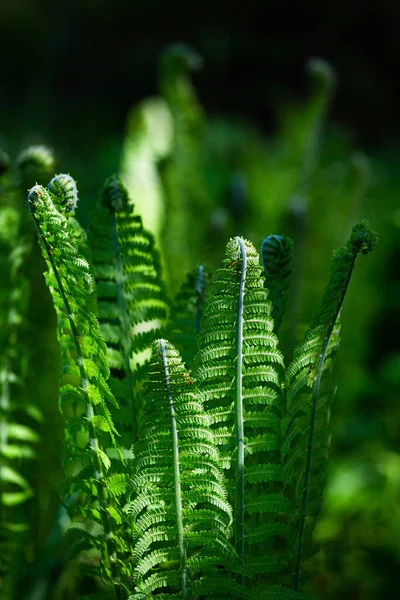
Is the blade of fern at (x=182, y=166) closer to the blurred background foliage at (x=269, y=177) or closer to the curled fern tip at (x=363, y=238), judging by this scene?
the blurred background foliage at (x=269, y=177)

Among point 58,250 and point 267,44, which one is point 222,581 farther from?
point 267,44

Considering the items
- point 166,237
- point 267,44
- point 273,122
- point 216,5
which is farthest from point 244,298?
point 216,5

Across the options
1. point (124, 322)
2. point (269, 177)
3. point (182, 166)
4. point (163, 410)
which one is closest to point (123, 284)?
point (124, 322)

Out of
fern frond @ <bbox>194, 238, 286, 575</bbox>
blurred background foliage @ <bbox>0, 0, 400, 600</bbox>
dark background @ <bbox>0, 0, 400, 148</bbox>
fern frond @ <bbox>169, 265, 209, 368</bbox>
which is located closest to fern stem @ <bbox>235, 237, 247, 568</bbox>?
fern frond @ <bbox>194, 238, 286, 575</bbox>

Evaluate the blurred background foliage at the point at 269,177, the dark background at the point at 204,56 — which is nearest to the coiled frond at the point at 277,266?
the blurred background foliage at the point at 269,177

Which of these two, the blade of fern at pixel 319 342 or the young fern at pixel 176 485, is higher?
the blade of fern at pixel 319 342

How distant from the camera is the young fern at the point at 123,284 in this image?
0.47m

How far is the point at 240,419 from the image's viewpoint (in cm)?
41

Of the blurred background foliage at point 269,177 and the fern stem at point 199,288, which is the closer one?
the fern stem at point 199,288

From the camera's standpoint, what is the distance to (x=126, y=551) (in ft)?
1.39

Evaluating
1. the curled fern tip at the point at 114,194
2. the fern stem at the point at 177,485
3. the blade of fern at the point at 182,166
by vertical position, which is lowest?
the fern stem at the point at 177,485

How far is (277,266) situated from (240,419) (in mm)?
110

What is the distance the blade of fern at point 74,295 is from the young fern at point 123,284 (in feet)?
0.20

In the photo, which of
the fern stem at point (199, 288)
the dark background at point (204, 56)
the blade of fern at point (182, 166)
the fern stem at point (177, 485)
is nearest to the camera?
the fern stem at point (177, 485)
